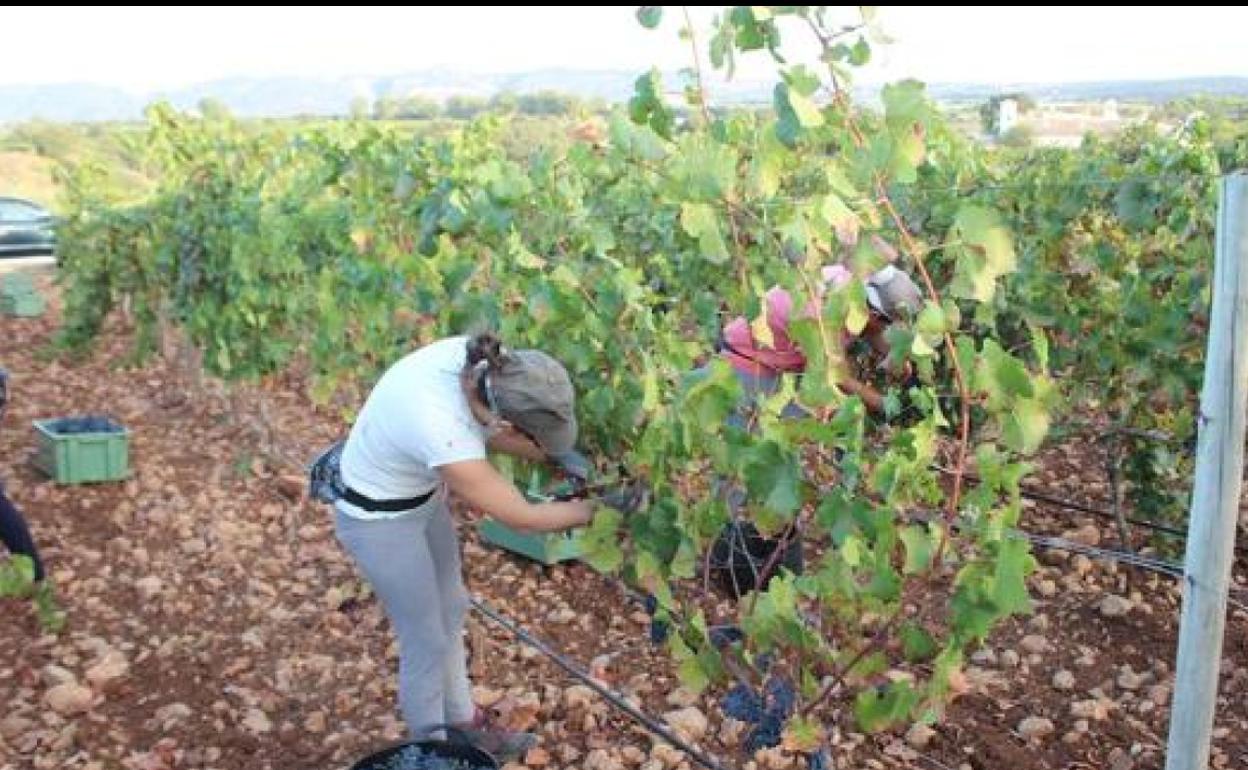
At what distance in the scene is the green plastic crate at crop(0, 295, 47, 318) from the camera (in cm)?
975

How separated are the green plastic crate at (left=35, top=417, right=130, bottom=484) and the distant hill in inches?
102

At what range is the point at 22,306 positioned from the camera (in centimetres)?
976

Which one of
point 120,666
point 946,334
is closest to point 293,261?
point 120,666

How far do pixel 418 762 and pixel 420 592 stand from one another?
375mm

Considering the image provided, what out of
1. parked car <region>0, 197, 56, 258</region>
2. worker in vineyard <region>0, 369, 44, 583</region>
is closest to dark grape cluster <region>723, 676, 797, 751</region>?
worker in vineyard <region>0, 369, 44, 583</region>

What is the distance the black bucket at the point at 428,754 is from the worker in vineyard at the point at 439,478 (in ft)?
0.16

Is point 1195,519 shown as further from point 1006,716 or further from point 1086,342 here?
point 1086,342

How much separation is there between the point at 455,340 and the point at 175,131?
5.09 meters

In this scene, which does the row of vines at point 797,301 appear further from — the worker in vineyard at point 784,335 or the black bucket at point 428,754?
the black bucket at point 428,754

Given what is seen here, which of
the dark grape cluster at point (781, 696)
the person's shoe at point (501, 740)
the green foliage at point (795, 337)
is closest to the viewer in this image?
the green foliage at point (795, 337)

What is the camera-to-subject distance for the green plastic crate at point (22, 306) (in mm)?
9750

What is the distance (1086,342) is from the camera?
421 centimetres

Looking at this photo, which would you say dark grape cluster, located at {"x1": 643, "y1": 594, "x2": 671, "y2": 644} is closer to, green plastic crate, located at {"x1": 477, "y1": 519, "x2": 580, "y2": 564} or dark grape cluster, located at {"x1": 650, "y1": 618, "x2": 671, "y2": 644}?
dark grape cluster, located at {"x1": 650, "y1": 618, "x2": 671, "y2": 644}

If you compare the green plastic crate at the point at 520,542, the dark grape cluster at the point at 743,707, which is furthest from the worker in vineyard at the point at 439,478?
the green plastic crate at the point at 520,542
